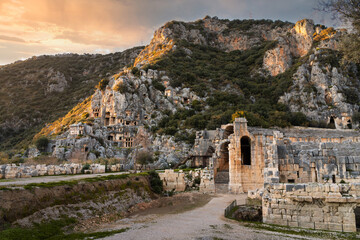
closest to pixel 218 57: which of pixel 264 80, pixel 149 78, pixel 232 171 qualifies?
pixel 264 80

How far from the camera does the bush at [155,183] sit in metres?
22.8

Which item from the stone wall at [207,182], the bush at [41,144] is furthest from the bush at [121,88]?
the stone wall at [207,182]

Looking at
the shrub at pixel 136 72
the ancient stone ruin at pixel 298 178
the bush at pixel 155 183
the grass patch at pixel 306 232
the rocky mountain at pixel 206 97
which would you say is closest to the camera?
the grass patch at pixel 306 232

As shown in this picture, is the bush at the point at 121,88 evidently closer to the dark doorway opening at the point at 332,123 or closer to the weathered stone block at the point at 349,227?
the dark doorway opening at the point at 332,123

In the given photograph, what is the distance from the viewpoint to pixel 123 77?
252ft

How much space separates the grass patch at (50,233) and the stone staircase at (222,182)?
44.5 ft

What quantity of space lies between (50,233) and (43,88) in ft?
444

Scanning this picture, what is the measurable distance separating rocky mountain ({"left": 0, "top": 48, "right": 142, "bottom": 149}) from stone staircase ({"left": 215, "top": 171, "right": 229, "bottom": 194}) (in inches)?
2969

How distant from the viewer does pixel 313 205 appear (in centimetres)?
1104

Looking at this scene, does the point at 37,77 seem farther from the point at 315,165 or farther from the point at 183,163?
the point at 315,165

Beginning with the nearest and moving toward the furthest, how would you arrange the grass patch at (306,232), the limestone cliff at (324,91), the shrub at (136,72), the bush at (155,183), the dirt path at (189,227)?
the grass patch at (306,232), the dirt path at (189,227), the bush at (155,183), the limestone cliff at (324,91), the shrub at (136,72)

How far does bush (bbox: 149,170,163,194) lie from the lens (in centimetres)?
2277

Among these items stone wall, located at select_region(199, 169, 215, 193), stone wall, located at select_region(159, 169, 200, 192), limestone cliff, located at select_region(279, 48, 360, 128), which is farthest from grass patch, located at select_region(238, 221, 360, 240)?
limestone cliff, located at select_region(279, 48, 360, 128)

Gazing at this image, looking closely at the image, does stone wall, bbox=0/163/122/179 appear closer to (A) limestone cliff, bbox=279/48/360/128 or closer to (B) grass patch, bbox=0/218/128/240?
(B) grass patch, bbox=0/218/128/240
